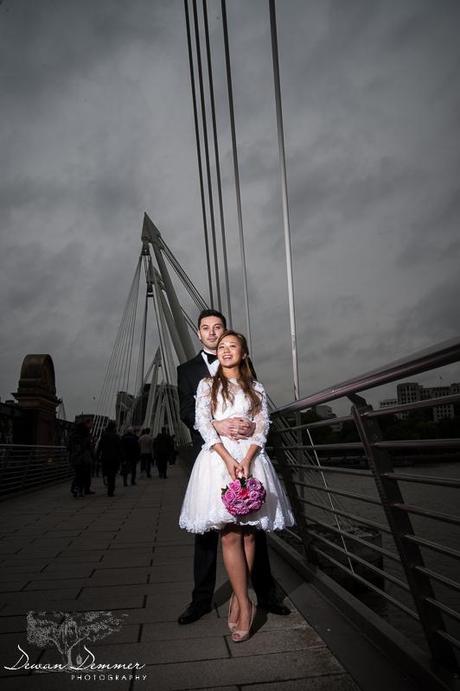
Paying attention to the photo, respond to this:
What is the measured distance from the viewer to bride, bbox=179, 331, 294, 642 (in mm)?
2598

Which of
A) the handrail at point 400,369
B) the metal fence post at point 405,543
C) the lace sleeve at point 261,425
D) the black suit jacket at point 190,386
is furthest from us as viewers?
the black suit jacket at point 190,386

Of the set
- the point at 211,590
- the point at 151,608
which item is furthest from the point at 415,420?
the point at 151,608

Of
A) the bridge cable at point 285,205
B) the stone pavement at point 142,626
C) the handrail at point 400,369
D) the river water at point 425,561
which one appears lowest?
the river water at point 425,561

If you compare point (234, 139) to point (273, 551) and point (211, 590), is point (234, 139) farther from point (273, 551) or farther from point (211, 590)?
point (211, 590)

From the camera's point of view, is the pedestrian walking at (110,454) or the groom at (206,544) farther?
the pedestrian walking at (110,454)

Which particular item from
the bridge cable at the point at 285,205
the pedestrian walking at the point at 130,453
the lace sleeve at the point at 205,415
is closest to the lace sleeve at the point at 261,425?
the lace sleeve at the point at 205,415

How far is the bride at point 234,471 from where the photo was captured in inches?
102

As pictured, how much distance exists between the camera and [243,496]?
8.18 feet

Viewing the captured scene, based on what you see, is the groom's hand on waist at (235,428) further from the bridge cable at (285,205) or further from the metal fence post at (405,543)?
the bridge cable at (285,205)

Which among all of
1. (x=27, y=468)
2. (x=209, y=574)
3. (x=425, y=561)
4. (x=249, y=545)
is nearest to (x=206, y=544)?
(x=209, y=574)

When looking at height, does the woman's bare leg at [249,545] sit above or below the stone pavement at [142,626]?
A: above

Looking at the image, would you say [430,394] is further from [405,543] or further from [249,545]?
[249,545]

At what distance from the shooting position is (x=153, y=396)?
48562 mm

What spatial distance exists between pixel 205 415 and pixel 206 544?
0.74m
